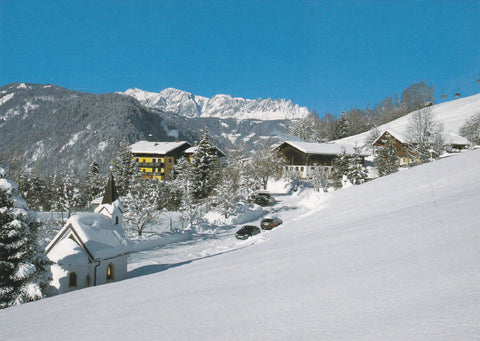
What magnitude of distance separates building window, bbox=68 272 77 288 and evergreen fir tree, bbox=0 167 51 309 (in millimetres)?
4169

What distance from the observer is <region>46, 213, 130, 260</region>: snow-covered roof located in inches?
771

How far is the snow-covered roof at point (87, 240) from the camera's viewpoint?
64.2ft

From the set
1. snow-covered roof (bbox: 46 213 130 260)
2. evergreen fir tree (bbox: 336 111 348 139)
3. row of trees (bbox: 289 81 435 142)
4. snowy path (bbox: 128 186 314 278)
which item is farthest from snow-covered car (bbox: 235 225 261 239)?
evergreen fir tree (bbox: 336 111 348 139)

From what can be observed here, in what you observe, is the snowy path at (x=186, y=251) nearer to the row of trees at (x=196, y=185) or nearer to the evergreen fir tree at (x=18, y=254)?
the row of trees at (x=196, y=185)

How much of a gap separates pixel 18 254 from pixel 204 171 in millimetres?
30727

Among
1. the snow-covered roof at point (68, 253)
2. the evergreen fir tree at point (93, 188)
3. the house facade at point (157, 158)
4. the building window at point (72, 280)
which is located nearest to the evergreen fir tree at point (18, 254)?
the building window at point (72, 280)

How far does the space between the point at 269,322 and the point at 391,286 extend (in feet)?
4.54

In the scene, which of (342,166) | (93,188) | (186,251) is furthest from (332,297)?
(93,188)

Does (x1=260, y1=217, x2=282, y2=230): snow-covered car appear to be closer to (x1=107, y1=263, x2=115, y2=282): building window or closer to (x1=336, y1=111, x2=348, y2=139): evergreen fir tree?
(x1=107, y1=263, x2=115, y2=282): building window

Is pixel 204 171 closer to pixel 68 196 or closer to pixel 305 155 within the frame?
pixel 68 196

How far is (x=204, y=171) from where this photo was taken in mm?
43812

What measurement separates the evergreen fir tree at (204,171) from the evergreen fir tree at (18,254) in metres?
28.5

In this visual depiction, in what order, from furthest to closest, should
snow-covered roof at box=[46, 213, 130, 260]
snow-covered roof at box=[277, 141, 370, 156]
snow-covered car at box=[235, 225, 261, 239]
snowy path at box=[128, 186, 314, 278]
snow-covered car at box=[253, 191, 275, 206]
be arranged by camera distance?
1. snow-covered roof at box=[277, 141, 370, 156]
2. snow-covered car at box=[253, 191, 275, 206]
3. snow-covered car at box=[235, 225, 261, 239]
4. snowy path at box=[128, 186, 314, 278]
5. snow-covered roof at box=[46, 213, 130, 260]

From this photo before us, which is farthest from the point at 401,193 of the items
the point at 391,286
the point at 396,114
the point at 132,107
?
the point at 132,107
